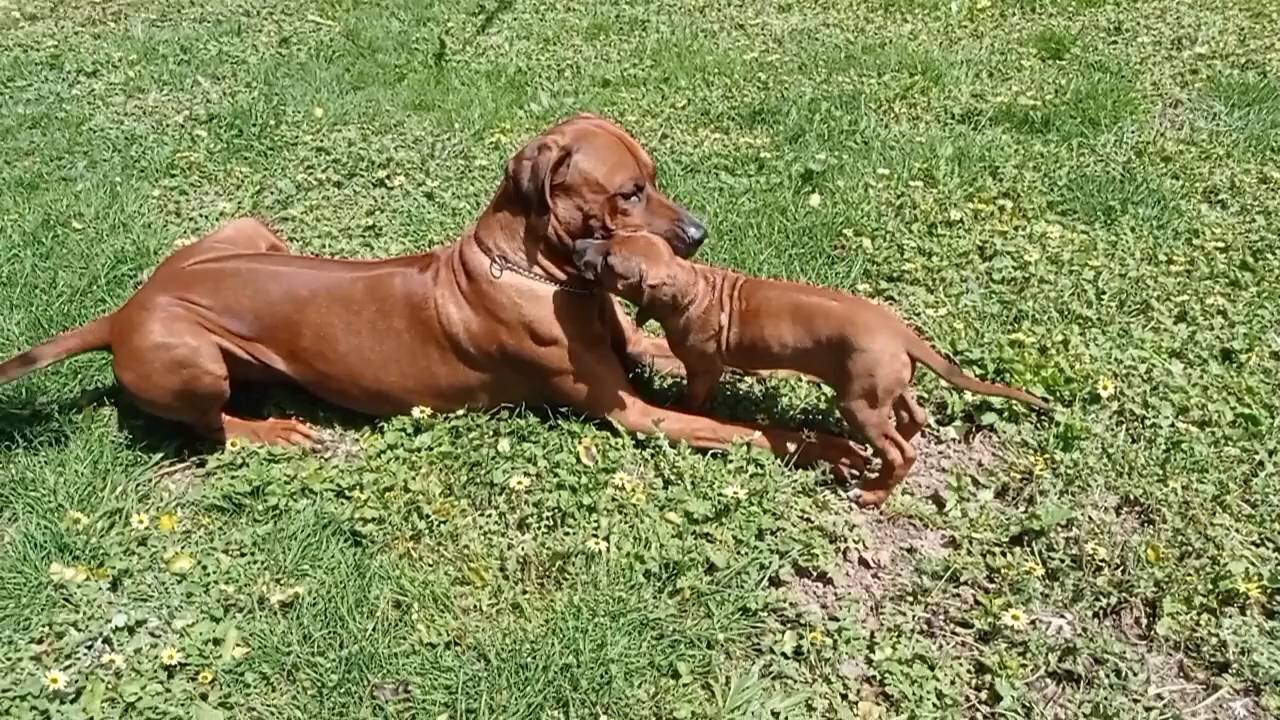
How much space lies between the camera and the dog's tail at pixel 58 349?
188 inches

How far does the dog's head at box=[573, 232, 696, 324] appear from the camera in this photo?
4.30m

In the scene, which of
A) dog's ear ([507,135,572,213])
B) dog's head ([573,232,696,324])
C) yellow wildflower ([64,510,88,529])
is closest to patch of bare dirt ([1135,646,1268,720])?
dog's head ([573,232,696,324])

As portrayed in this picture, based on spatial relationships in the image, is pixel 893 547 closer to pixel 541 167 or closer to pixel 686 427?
pixel 686 427

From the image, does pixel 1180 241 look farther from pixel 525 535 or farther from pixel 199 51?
pixel 199 51

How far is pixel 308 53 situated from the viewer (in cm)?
834

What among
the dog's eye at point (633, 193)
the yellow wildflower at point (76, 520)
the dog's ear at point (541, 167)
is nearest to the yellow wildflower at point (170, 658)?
the yellow wildflower at point (76, 520)

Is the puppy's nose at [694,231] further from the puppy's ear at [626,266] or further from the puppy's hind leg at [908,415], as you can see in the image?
the puppy's hind leg at [908,415]

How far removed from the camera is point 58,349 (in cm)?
480

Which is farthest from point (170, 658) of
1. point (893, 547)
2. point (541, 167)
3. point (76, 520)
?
point (893, 547)

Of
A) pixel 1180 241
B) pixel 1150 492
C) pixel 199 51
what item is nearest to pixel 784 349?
pixel 1150 492

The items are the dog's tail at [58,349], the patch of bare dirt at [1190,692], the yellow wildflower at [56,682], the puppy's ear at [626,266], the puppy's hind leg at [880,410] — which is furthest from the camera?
the dog's tail at [58,349]

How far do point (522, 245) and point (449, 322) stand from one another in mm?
413

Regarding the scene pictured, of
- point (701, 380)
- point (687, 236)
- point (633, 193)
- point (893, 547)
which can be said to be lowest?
point (893, 547)

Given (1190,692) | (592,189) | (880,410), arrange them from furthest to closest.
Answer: (592,189) → (880,410) → (1190,692)
